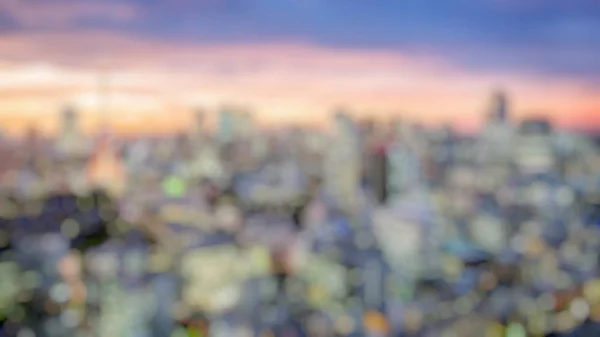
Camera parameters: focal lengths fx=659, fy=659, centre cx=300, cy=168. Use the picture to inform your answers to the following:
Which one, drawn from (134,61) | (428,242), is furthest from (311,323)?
(134,61)

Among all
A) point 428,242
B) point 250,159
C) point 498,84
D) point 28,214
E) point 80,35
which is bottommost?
point 428,242

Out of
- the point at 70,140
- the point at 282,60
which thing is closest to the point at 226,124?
the point at 282,60

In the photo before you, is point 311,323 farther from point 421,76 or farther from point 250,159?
point 421,76

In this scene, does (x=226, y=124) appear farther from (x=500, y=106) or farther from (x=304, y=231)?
(x=500, y=106)

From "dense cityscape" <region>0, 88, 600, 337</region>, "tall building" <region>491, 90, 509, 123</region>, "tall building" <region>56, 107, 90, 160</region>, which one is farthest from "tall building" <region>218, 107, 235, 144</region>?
"tall building" <region>491, 90, 509, 123</region>

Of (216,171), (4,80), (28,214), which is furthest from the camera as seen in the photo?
(216,171)

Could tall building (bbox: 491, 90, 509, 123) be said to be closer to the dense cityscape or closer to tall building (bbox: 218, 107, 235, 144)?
the dense cityscape

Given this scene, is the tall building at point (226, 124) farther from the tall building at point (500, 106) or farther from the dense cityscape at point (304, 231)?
the tall building at point (500, 106)

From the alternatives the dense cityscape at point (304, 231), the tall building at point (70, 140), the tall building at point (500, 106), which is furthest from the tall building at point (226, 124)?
the tall building at point (500, 106)
